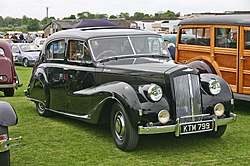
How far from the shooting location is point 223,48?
880 cm

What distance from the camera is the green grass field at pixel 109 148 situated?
18.0 ft

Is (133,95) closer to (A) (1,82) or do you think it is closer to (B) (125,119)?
(B) (125,119)

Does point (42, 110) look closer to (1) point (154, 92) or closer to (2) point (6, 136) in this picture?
(1) point (154, 92)

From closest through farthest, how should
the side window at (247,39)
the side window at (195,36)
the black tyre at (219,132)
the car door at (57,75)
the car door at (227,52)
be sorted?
the black tyre at (219,132), the car door at (57,75), the side window at (247,39), the car door at (227,52), the side window at (195,36)

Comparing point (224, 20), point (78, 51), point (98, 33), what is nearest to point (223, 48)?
point (224, 20)

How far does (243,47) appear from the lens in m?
8.34

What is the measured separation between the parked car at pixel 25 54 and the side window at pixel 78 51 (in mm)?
15876

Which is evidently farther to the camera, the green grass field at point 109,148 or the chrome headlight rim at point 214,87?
the chrome headlight rim at point 214,87

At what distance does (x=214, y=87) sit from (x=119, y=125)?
149 cm

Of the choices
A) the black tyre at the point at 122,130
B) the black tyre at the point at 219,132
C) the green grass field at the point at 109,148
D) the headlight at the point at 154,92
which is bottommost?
the green grass field at the point at 109,148

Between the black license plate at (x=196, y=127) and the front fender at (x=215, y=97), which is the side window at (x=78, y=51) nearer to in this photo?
the front fender at (x=215, y=97)

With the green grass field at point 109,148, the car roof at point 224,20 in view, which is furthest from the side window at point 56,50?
the car roof at point 224,20

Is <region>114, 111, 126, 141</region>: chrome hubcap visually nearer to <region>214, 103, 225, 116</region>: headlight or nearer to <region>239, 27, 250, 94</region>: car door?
<region>214, 103, 225, 116</region>: headlight

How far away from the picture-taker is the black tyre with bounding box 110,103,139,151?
574cm
